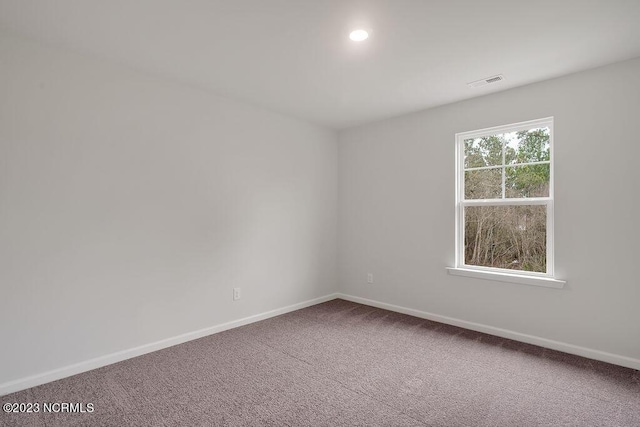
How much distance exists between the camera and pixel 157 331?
3.00 metres

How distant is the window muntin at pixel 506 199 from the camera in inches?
125

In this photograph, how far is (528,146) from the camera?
3.27 m

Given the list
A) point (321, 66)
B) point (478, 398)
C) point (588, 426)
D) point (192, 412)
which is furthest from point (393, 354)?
point (321, 66)

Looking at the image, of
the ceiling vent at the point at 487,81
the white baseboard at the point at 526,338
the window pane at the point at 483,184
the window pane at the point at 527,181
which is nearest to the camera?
the white baseboard at the point at 526,338

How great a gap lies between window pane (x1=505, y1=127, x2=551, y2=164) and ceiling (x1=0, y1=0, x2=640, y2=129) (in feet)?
1.59

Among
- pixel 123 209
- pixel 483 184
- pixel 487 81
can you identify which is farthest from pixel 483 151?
pixel 123 209

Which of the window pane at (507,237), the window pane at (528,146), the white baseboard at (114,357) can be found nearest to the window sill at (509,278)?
the window pane at (507,237)

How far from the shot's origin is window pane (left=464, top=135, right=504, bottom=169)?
3484 mm

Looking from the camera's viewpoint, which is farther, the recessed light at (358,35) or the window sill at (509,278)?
the window sill at (509,278)

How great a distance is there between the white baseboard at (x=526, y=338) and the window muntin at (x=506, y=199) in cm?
59

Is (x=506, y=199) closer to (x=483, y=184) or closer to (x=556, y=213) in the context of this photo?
(x=483, y=184)

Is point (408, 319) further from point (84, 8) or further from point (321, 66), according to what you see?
point (84, 8)

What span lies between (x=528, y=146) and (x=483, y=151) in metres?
0.43

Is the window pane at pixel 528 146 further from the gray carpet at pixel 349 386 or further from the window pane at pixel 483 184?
the gray carpet at pixel 349 386
